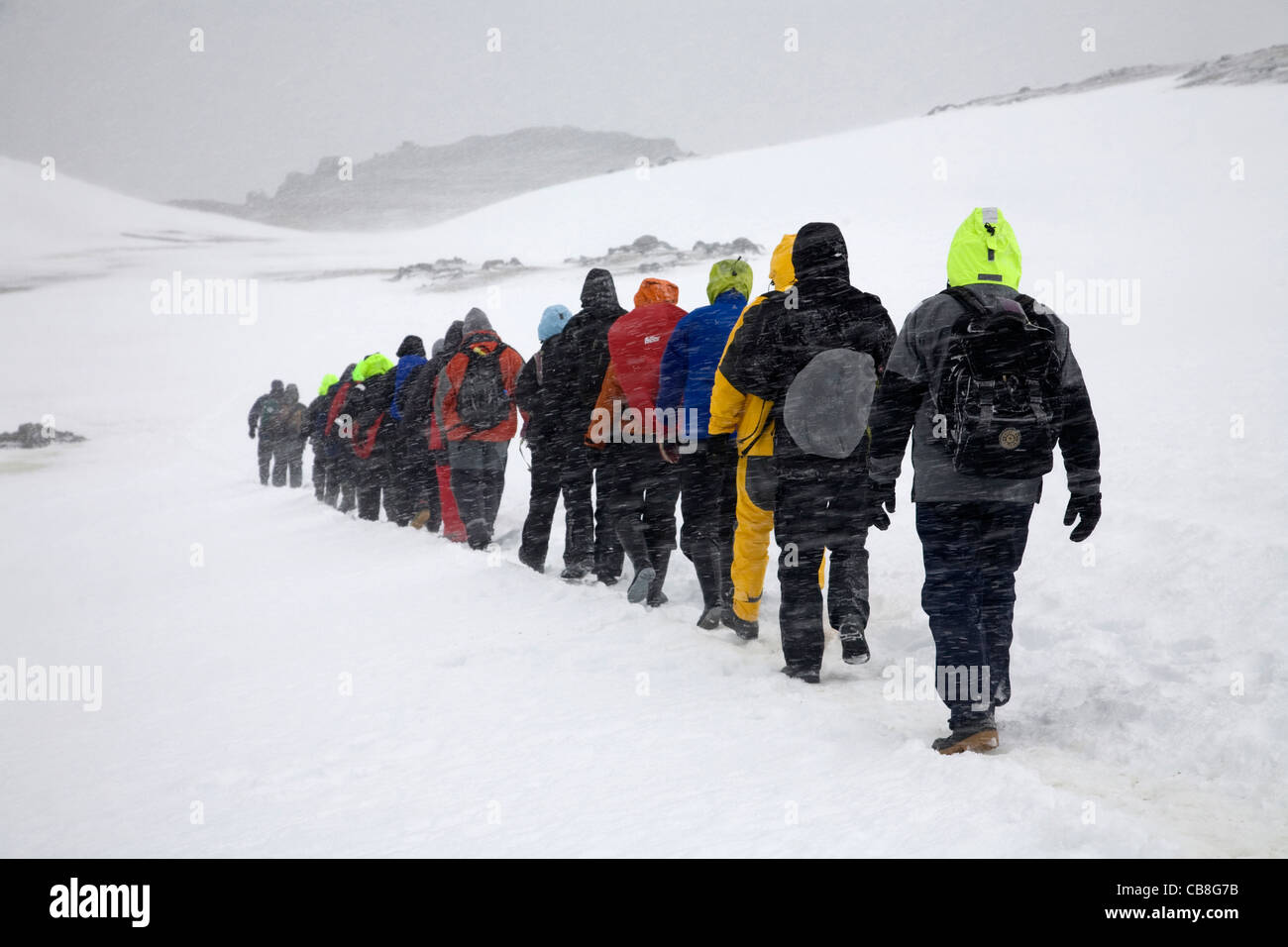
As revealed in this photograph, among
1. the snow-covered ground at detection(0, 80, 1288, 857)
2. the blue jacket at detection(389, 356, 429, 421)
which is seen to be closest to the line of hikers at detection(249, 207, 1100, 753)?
the snow-covered ground at detection(0, 80, 1288, 857)

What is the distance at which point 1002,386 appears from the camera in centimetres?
342

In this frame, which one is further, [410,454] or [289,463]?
[289,463]

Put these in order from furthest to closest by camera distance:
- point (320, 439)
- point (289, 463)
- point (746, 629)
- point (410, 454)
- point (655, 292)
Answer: point (289, 463) < point (320, 439) < point (410, 454) < point (655, 292) < point (746, 629)

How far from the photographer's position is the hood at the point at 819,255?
4.29 metres

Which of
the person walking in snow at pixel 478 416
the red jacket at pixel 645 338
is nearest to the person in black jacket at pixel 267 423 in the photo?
the person walking in snow at pixel 478 416

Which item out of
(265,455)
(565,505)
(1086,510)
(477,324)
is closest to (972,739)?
(1086,510)

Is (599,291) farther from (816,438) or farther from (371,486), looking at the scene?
(371,486)

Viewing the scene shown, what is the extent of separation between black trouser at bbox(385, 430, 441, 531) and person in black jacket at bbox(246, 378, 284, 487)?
8.01m

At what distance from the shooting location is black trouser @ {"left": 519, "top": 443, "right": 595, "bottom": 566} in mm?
7004

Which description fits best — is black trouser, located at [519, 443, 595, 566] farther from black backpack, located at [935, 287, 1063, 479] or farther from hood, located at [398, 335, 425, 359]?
black backpack, located at [935, 287, 1063, 479]

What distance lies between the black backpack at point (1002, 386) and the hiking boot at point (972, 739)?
97 cm

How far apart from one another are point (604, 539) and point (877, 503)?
2.96m

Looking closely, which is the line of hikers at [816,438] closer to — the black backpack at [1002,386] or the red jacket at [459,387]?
the black backpack at [1002,386]
